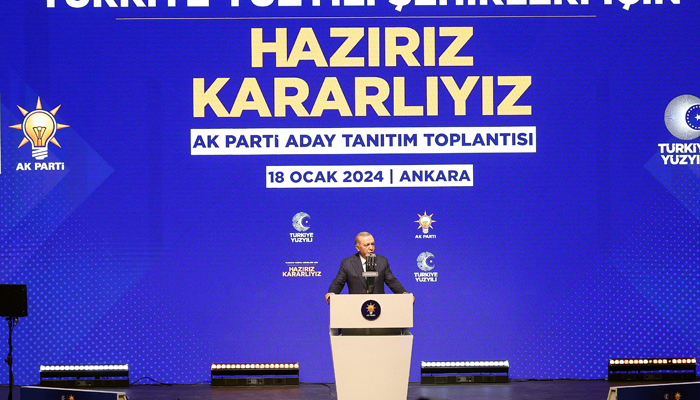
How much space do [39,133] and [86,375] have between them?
2.50 metres

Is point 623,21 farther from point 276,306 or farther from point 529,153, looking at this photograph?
point 276,306

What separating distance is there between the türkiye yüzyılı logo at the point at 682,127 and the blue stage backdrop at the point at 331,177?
88 millimetres

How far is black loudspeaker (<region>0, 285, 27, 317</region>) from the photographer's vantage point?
6.30m

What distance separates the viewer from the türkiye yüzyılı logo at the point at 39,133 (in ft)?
24.4

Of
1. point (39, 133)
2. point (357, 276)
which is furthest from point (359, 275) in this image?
point (39, 133)

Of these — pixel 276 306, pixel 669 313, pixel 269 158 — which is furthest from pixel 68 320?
pixel 669 313

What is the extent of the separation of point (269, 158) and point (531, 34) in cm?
298

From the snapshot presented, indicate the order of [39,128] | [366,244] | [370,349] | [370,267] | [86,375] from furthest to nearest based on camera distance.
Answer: [39,128] < [86,375] < [366,244] < [370,267] < [370,349]

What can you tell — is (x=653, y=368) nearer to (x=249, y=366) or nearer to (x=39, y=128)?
(x=249, y=366)

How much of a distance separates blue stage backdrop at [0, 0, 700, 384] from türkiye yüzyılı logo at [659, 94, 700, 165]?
9 cm

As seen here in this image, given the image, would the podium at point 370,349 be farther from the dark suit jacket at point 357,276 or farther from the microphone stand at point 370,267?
the dark suit jacket at point 357,276

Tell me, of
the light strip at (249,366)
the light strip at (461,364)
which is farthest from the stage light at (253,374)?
the light strip at (461,364)

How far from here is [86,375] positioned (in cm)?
723

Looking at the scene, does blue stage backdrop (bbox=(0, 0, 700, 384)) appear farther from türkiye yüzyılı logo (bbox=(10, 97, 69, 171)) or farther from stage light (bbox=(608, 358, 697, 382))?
stage light (bbox=(608, 358, 697, 382))
